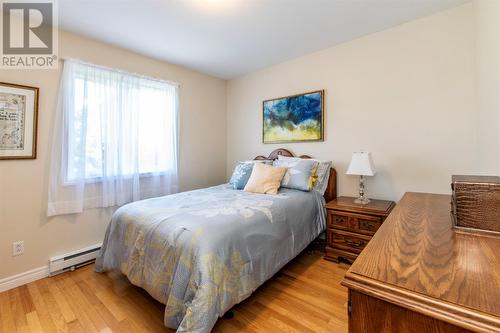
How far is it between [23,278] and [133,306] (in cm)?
121

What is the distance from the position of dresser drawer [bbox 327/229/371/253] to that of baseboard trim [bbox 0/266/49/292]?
2835mm

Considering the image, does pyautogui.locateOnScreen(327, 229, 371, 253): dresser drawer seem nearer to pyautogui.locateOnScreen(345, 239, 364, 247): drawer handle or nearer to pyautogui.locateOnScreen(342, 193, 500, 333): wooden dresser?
pyautogui.locateOnScreen(345, 239, 364, 247): drawer handle

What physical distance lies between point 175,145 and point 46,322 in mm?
2105

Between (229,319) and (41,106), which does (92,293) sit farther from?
(41,106)

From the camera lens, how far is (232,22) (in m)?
2.19

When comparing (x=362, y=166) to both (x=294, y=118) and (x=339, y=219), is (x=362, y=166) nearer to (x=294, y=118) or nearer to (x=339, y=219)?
(x=339, y=219)

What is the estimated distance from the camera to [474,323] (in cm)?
45

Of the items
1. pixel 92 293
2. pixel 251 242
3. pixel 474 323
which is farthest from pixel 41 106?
pixel 474 323

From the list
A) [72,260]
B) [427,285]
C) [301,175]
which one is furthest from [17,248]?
[427,285]

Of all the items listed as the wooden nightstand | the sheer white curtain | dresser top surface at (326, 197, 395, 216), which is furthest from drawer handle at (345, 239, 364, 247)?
the sheer white curtain

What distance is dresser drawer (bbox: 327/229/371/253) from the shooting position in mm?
2209

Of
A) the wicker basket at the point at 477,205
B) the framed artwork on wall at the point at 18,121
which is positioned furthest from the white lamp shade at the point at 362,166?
the framed artwork on wall at the point at 18,121

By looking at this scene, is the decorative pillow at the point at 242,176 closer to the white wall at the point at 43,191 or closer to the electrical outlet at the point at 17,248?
the white wall at the point at 43,191

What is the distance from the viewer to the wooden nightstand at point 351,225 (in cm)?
213
